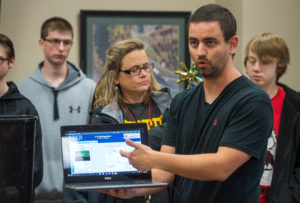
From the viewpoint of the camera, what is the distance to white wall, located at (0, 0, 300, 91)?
3.36 meters

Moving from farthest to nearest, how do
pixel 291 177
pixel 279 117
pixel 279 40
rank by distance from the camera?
pixel 279 40 → pixel 279 117 → pixel 291 177

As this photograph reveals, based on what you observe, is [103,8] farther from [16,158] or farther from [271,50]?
[16,158]

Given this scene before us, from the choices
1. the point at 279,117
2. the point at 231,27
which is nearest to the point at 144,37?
the point at 279,117

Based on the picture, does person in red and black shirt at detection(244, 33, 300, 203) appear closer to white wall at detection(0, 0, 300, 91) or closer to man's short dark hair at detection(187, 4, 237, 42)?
man's short dark hair at detection(187, 4, 237, 42)

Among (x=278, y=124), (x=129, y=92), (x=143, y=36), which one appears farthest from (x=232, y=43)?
(x=143, y=36)

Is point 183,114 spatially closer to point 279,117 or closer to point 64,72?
point 279,117

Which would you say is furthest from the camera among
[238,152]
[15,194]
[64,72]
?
[64,72]

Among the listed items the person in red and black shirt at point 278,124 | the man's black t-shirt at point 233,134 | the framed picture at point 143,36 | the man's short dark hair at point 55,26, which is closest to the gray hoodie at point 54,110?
the man's short dark hair at point 55,26

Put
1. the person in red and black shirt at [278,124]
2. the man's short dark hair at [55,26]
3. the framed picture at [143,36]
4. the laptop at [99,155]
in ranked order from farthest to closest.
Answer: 1. the framed picture at [143,36]
2. the man's short dark hair at [55,26]
3. the person in red and black shirt at [278,124]
4. the laptop at [99,155]

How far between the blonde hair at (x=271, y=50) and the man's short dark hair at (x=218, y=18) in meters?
0.86

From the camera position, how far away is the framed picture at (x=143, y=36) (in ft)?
12.1

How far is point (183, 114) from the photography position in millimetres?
1712

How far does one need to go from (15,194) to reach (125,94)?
150 centimetres

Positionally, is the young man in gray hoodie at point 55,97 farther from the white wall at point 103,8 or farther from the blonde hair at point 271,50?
the blonde hair at point 271,50
